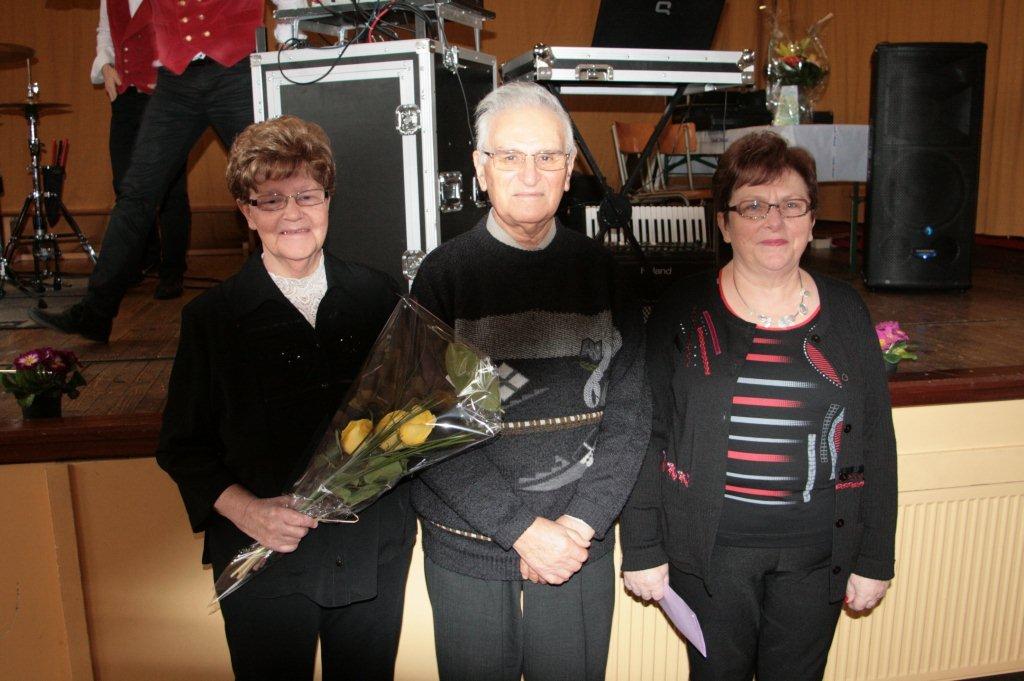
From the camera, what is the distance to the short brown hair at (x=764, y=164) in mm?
1526

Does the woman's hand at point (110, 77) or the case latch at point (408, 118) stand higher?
the woman's hand at point (110, 77)

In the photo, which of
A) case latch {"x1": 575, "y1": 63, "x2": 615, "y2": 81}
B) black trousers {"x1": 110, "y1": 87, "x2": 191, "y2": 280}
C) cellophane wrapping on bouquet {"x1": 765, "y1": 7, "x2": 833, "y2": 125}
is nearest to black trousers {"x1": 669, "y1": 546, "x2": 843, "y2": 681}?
case latch {"x1": 575, "y1": 63, "x2": 615, "y2": 81}

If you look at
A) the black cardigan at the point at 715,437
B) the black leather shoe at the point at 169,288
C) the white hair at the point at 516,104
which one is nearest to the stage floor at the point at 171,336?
the black leather shoe at the point at 169,288

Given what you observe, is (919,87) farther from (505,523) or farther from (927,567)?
(505,523)

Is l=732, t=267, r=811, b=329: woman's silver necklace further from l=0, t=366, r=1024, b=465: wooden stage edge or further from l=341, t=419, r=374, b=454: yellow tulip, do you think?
l=0, t=366, r=1024, b=465: wooden stage edge

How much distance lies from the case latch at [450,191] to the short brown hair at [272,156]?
1160mm

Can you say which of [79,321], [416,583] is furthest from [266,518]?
[79,321]

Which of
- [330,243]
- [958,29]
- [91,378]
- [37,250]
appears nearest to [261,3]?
[330,243]

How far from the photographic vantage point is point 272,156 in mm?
1309

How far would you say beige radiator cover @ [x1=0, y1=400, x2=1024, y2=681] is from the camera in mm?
1963

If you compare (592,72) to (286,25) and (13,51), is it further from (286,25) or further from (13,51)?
(13,51)

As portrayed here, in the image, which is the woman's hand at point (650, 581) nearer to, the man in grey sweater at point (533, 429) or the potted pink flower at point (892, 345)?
the man in grey sweater at point (533, 429)

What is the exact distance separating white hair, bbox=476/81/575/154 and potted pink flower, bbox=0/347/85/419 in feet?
4.08

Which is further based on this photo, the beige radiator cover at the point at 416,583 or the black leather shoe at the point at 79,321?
the black leather shoe at the point at 79,321
